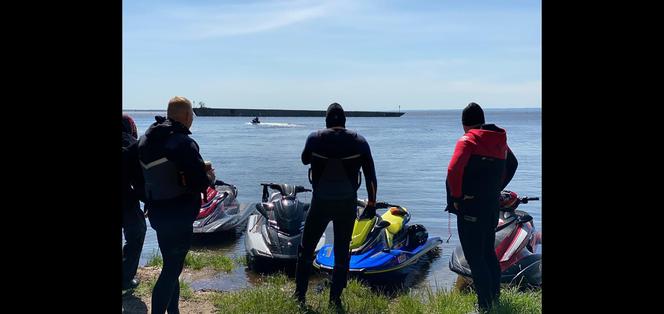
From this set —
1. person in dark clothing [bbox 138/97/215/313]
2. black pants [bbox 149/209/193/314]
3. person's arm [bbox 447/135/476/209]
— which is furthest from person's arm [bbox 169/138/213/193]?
person's arm [bbox 447/135/476/209]

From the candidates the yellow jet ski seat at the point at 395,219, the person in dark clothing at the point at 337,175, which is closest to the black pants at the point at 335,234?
the person in dark clothing at the point at 337,175

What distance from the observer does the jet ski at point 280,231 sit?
8.27 metres

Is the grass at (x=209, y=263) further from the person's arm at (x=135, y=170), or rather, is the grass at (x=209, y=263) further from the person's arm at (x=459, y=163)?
the person's arm at (x=459, y=163)

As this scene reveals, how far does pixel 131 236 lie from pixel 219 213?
4633 millimetres

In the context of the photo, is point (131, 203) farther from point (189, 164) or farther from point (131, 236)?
point (189, 164)

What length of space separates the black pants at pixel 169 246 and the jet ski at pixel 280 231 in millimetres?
3511

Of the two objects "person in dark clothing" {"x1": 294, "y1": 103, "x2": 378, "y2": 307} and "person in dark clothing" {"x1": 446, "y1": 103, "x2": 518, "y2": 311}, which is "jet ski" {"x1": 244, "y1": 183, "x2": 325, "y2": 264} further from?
"person in dark clothing" {"x1": 446, "y1": 103, "x2": 518, "y2": 311}
